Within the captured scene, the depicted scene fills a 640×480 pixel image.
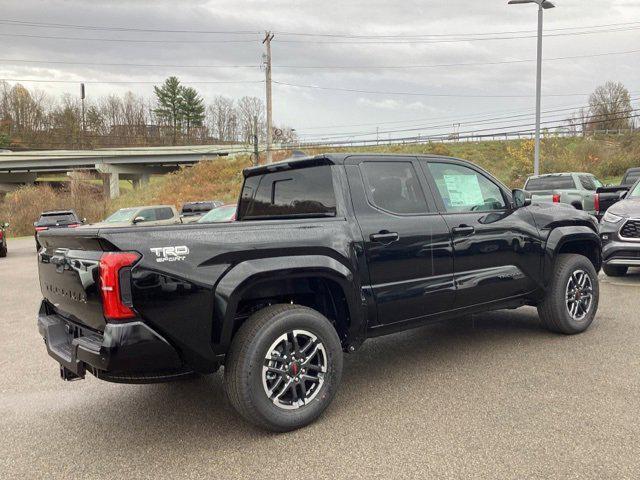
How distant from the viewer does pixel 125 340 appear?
2.96 metres

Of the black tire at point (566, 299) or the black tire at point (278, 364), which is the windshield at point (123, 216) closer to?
the black tire at point (566, 299)

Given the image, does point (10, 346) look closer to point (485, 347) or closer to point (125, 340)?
point (125, 340)

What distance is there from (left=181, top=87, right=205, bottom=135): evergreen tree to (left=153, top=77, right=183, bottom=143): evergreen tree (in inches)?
29.1

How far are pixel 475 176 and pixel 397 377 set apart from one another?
202cm

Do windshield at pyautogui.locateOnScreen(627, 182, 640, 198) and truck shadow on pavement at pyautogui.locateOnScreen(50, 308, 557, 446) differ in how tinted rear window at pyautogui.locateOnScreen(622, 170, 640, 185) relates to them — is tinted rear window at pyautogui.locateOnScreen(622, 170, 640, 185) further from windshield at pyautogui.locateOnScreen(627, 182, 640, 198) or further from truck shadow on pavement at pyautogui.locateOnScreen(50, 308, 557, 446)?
truck shadow on pavement at pyautogui.locateOnScreen(50, 308, 557, 446)

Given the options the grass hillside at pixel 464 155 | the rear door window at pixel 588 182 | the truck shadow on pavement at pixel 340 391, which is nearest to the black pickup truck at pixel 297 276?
the truck shadow on pavement at pixel 340 391

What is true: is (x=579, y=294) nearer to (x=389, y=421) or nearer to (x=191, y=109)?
(x=389, y=421)

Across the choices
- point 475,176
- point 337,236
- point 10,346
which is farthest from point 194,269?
point 10,346

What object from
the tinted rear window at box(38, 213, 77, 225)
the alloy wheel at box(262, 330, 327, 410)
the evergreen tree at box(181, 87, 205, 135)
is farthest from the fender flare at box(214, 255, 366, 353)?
the evergreen tree at box(181, 87, 205, 135)

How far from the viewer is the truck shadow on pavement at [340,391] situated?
3.56m

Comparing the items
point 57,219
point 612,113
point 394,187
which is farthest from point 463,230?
point 612,113

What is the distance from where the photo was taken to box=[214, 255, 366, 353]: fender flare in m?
3.27

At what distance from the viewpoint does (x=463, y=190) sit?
4.87m

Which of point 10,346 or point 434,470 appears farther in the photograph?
point 10,346
